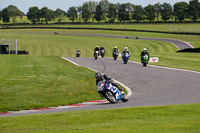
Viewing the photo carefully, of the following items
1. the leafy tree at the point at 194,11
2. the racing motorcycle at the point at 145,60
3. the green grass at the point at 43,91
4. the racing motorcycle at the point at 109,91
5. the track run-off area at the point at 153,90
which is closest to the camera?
the track run-off area at the point at 153,90

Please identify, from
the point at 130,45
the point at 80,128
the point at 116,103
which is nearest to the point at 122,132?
the point at 80,128

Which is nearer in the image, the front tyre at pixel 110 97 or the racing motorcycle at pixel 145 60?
the front tyre at pixel 110 97

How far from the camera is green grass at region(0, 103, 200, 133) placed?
8258 millimetres

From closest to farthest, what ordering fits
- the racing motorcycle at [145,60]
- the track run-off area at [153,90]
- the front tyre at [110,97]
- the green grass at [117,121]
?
the green grass at [117,121] → the track run-off area at [153,90] → the front tyre at [110,97] → the racing motorcycle at [145,60]

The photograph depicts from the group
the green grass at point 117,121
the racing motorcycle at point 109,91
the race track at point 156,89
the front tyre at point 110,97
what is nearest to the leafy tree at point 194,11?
the race track at point 156,89

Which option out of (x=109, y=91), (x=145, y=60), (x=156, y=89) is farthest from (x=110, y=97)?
(x=145, y=60)

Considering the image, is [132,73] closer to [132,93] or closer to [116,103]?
[132,93]

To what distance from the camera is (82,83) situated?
19734 millimetres

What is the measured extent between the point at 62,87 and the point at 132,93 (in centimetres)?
361

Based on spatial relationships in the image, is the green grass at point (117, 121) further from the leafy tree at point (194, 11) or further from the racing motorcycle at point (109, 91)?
the leafy tree at point (194, 11)

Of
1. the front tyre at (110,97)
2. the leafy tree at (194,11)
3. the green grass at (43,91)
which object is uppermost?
the leafy tree at (194,11)

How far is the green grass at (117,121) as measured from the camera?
27.1 feet

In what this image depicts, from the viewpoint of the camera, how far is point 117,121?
376 inches

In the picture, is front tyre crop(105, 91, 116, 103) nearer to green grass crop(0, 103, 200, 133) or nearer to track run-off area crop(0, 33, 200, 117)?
track run-off area crop(0, 33, 200, 117)
